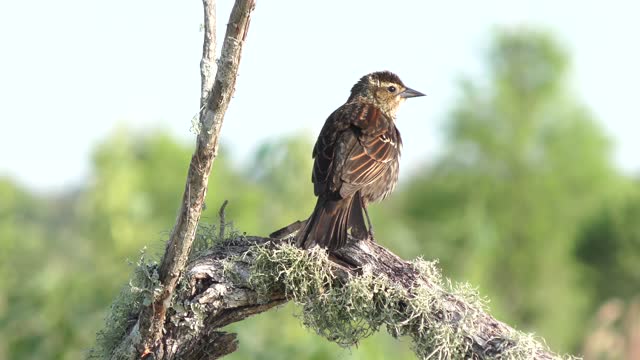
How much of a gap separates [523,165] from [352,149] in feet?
72.6

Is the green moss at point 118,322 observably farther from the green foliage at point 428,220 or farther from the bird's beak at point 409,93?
the bird's beak at point 409,93

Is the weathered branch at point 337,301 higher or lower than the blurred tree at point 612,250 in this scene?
lower

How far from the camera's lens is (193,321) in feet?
11.6

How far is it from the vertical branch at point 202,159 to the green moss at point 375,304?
0.30m

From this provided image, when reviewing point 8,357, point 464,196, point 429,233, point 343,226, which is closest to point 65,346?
point 8,357

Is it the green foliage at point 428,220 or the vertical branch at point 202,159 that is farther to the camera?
the green foliage at point 428,220

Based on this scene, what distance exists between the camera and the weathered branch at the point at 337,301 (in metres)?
3.46

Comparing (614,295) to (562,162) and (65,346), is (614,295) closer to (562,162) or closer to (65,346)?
(562,162)

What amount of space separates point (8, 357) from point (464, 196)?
61.7 ft

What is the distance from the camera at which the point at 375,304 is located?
11.7 feet

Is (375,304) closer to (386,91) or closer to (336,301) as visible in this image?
(336,301)

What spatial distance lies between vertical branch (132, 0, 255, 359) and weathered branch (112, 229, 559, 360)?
64 mm

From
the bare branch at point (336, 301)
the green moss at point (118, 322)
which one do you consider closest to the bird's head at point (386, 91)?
the bare branch at point (336, 301)

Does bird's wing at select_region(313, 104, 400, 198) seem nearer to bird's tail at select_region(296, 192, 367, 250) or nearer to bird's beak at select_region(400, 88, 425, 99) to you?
bird's tail at select_region(296, 192, 367, 250)
